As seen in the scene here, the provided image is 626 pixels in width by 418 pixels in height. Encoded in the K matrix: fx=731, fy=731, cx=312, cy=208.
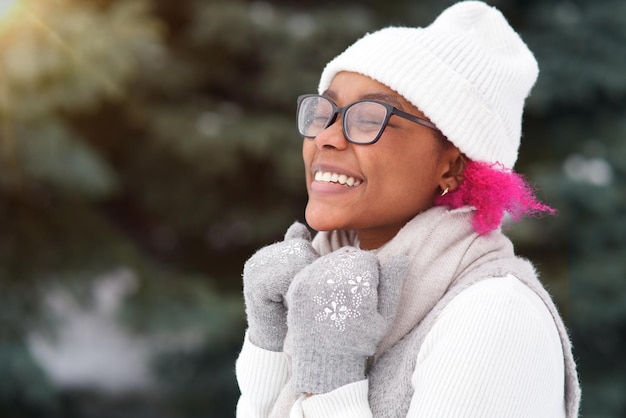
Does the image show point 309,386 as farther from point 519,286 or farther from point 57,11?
point 57,11

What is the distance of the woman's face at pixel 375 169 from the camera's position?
4.45ft

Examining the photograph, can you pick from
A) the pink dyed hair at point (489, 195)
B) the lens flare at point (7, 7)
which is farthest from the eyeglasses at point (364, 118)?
the lens flare at point (7, 7)

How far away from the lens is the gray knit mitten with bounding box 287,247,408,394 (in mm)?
1203

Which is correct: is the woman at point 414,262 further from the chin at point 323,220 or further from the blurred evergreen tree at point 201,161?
the blurred evergreen tree at point 201,161

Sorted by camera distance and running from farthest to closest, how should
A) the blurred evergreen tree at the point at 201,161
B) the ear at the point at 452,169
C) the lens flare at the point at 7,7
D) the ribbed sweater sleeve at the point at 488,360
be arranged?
the blurred evergreen tree at the point at 201,161
the lens flare at the point at 7,7
the ear at the point at 452,169
the ribbed sweater sleeve at the point at 488,360

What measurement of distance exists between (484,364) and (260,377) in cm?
48

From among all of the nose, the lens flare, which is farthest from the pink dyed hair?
the lens flare

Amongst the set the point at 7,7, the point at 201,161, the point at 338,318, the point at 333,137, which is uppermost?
the point at 7,7

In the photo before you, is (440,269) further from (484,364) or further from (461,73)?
(461,73)

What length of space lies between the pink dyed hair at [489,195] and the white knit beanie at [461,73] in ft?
0.10


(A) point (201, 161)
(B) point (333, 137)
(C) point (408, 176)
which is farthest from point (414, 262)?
(A) point (201, 161)

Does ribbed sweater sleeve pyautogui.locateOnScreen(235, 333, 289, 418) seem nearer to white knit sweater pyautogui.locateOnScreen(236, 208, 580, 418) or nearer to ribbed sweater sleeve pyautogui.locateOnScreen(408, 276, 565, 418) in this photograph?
white knit sweater pyautogui.locateOnScreen(236, 208, 580, 418)

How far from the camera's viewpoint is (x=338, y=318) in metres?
1.20

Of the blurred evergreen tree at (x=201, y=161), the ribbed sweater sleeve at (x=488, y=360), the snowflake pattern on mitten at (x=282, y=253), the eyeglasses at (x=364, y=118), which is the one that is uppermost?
the blurred evergreen tree at (x=201, y=161)
